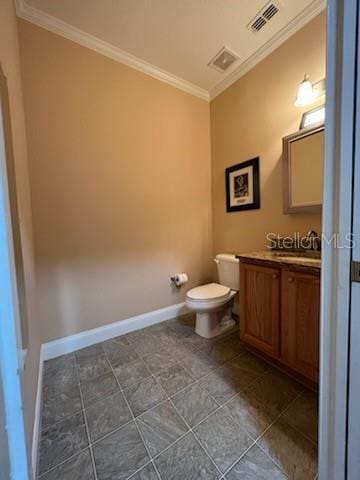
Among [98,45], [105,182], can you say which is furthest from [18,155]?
[98,45]

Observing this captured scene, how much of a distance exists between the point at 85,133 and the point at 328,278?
6.72ft

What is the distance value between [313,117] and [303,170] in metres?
0.40

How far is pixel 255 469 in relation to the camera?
0.90 metres

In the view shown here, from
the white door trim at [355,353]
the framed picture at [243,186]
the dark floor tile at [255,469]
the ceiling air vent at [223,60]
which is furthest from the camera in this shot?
the framed picture at [243,186]

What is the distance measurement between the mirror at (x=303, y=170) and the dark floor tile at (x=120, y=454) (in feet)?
6.06

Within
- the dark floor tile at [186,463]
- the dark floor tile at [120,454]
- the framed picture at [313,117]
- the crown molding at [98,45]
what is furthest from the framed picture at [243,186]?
the dark floor tile at [120,454]

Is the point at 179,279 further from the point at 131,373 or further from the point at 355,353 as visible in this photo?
the point at 355,353

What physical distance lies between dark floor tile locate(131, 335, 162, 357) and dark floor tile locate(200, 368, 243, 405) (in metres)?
0.54

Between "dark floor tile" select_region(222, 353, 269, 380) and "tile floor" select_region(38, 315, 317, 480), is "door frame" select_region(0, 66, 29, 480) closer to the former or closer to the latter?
"tile floor" select_region(38, 315, 317, 480)

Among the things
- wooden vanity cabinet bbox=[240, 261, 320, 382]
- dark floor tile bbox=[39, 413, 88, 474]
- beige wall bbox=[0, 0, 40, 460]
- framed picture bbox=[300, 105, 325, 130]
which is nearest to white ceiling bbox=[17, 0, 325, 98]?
beige wall bbox=[0, 0, 40, 460]

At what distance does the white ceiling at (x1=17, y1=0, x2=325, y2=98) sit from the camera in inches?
59.9

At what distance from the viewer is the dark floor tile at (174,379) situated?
1.37m

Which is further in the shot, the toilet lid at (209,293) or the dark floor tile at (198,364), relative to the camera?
the toilet lid at (209,293)

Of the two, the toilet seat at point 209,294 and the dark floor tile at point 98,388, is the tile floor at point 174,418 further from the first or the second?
the toilet seat at point 209,294
